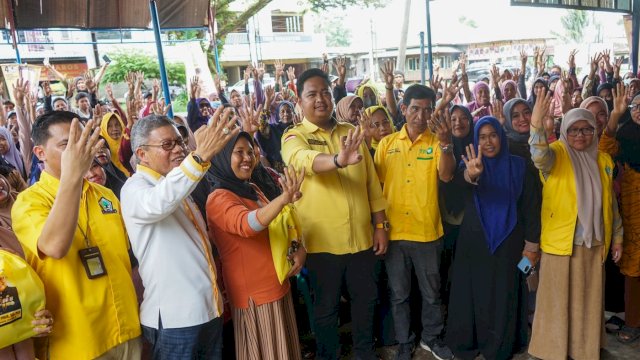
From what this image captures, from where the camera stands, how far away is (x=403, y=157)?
272 cm

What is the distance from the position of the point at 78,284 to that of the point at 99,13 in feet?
18.4

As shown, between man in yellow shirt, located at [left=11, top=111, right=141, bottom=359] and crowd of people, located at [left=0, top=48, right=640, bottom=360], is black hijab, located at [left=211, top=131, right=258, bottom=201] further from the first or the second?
man in yellow shirt, located at [left=11, top=111, right=141, bottom=359]

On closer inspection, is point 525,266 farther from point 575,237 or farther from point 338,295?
point 338,295

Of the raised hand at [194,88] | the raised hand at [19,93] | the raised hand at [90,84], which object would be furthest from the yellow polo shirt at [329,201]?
the raised hand at [90,84]

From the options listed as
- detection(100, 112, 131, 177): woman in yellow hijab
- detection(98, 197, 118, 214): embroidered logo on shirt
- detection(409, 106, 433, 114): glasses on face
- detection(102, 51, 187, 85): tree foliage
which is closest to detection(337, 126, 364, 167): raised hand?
detection(409, 106, 433, 114): glasses on face

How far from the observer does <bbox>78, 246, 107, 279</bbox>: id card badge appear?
64.4 inches

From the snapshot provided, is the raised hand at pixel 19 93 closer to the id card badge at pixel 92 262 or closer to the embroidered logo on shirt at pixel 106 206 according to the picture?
the embroidered logo on shirt at pixel 106 206

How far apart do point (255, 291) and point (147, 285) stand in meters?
0.50

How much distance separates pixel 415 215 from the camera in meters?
2.68

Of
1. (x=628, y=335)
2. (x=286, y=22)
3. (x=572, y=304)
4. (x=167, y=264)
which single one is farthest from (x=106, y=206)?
(x=286, y=22)

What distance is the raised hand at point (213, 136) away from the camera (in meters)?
1.60

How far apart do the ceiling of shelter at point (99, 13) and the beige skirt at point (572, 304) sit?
5204 millimetres

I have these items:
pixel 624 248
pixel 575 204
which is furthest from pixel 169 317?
pixel 624 248

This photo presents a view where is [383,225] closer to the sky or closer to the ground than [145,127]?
closer to the ground
